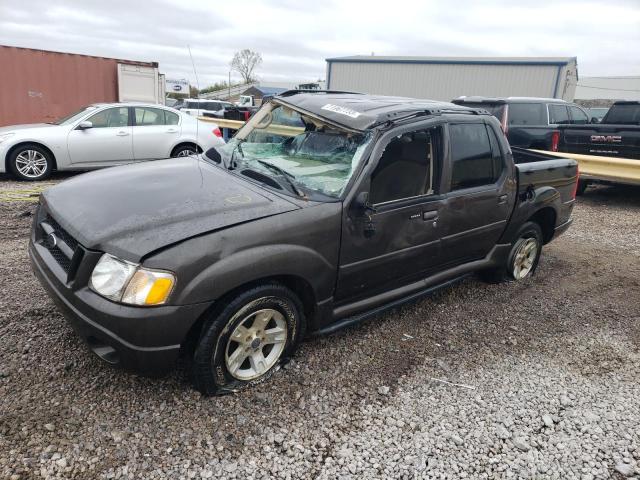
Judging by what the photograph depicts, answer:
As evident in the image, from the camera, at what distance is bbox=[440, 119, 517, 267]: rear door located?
144 inches

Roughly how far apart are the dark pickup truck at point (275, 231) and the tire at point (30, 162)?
6023 mm

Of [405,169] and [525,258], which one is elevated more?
[405,169]

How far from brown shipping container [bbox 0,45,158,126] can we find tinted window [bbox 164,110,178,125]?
205 inches

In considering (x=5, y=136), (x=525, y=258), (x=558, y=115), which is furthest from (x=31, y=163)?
(x=558, y=115)

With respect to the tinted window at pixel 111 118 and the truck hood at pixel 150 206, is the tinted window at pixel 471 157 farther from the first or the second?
the tinted window at pixel 111 118

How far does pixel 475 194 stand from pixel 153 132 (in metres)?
7.33

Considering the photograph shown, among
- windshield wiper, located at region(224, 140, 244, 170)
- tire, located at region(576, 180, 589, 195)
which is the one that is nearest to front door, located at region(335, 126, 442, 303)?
windshield wiper, located at region(224, 140, 244, 170)

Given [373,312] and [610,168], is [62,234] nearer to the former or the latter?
[373,312]

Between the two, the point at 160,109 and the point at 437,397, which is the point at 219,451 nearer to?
the point at 437,397

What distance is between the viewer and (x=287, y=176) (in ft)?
10.6

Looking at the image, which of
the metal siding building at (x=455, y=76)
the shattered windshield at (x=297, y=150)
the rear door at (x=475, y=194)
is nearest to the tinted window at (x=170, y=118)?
the shattered windshield at (x=297, y=150)

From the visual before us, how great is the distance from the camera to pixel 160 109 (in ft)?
31.2

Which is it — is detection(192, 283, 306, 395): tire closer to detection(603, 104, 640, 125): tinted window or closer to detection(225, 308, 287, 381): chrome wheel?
detection(225, 308, 287, 381): chrome wheel

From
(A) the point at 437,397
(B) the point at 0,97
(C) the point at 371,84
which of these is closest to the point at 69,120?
(B) the point at 0,97
